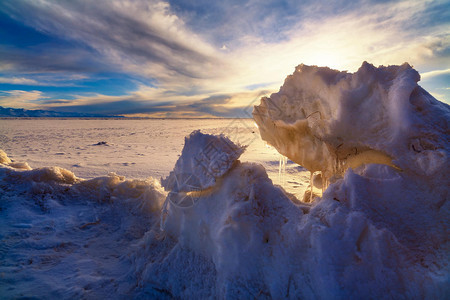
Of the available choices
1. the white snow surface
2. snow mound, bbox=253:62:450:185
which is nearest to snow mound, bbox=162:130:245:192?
the white snow surface

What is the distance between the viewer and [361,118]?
73.4 inches

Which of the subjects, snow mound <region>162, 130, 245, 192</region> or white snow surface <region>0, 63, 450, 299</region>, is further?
snow mound <region>162, 130, 245, 192</region>

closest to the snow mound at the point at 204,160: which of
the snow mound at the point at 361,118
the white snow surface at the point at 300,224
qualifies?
the white snow surface at the point at 300,224

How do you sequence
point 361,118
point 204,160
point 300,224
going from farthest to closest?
point 204,160 < point 361,118 < point 300,224

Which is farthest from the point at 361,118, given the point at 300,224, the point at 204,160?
the point at 204,160

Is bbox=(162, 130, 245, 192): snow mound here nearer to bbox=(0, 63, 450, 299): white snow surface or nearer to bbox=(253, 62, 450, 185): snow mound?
bbox=(0, 63, 450, 299): white snow surface

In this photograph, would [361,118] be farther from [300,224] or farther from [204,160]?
[204,160]

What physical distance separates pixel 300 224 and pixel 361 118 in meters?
1.01

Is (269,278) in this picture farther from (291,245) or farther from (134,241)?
(134,241)

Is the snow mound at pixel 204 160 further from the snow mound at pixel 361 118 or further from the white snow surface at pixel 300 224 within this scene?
the snow mound at pixel 361 118

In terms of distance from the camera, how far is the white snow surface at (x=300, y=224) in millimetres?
1380

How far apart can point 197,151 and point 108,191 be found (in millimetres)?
2366

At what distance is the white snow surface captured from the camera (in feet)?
4.53

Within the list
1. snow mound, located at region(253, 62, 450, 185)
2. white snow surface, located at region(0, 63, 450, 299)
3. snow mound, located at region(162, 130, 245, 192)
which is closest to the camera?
white snow surface, located at region(0, 63, 450, 299)
